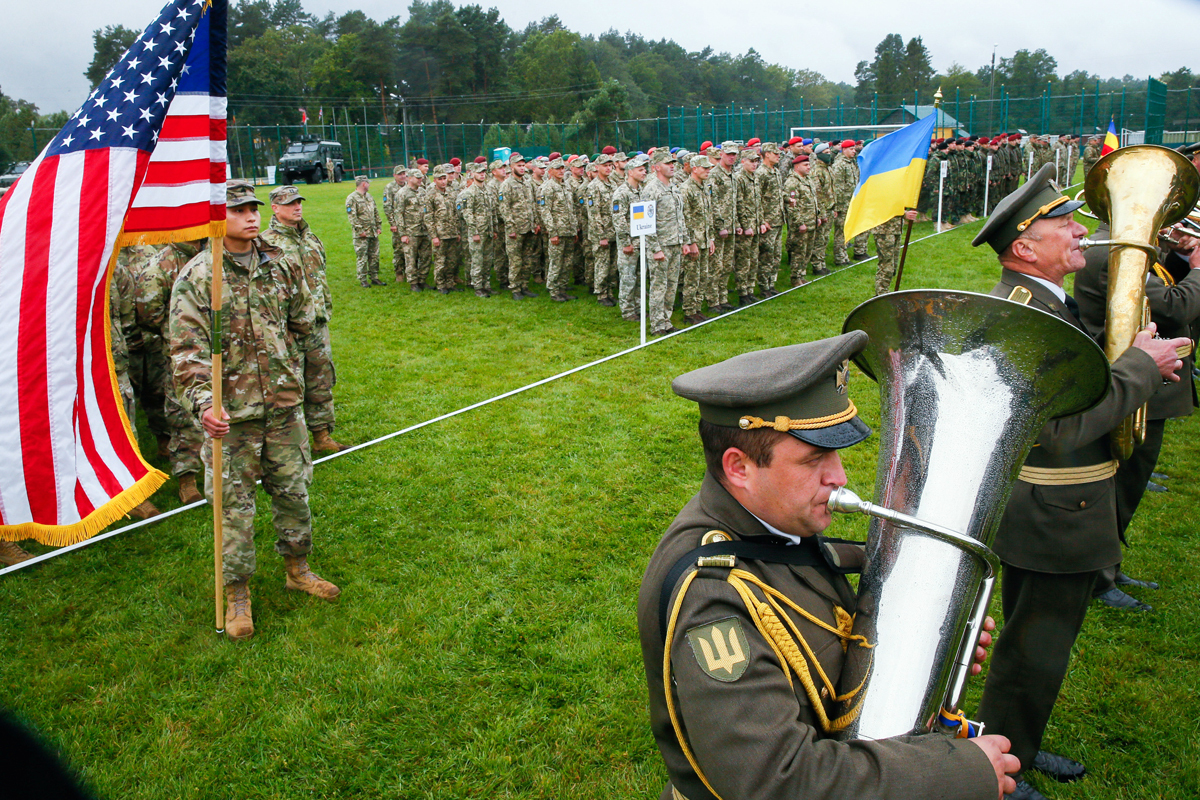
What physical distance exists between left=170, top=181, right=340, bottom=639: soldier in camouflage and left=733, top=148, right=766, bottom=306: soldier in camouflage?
9.68 m

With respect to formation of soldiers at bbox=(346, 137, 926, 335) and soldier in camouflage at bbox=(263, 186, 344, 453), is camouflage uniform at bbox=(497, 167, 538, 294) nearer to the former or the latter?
formation of soldiers at bbox=(346, 137, 926, 335)

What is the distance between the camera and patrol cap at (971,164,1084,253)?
3119 millimetres

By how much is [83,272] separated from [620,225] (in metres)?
9.72

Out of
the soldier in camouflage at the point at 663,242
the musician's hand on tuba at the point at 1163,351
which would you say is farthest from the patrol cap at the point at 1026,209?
the soldier in camouflage at the point at 663,242

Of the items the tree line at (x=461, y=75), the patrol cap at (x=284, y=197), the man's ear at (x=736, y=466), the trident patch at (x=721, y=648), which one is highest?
the tree line at (x=461, y=75)

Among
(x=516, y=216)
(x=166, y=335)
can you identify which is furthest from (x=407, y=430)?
(x=516, y=216)

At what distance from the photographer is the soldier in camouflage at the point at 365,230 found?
15172 mm

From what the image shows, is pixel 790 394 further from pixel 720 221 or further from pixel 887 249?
pixel 887 249

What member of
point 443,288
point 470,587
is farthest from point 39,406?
point 443,288

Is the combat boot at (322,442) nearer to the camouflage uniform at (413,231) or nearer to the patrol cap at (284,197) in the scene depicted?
the patrol cap at (284,197)

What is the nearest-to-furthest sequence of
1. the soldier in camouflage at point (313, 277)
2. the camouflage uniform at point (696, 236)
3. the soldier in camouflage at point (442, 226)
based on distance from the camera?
1. the soldier in camouflage at point (313, 277)
2. the camouflage uniform at point (696, 236)
3. the soldier in camouflage at point (442, 226)

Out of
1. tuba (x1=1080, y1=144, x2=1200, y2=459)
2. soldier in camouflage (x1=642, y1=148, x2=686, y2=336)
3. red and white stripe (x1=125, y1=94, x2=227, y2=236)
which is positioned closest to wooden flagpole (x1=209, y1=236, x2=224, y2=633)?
red and white stripe (x1=125, y1=94, x2=227, y2=236)

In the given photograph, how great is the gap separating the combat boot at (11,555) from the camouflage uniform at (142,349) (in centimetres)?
171

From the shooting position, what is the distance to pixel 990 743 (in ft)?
5.38
